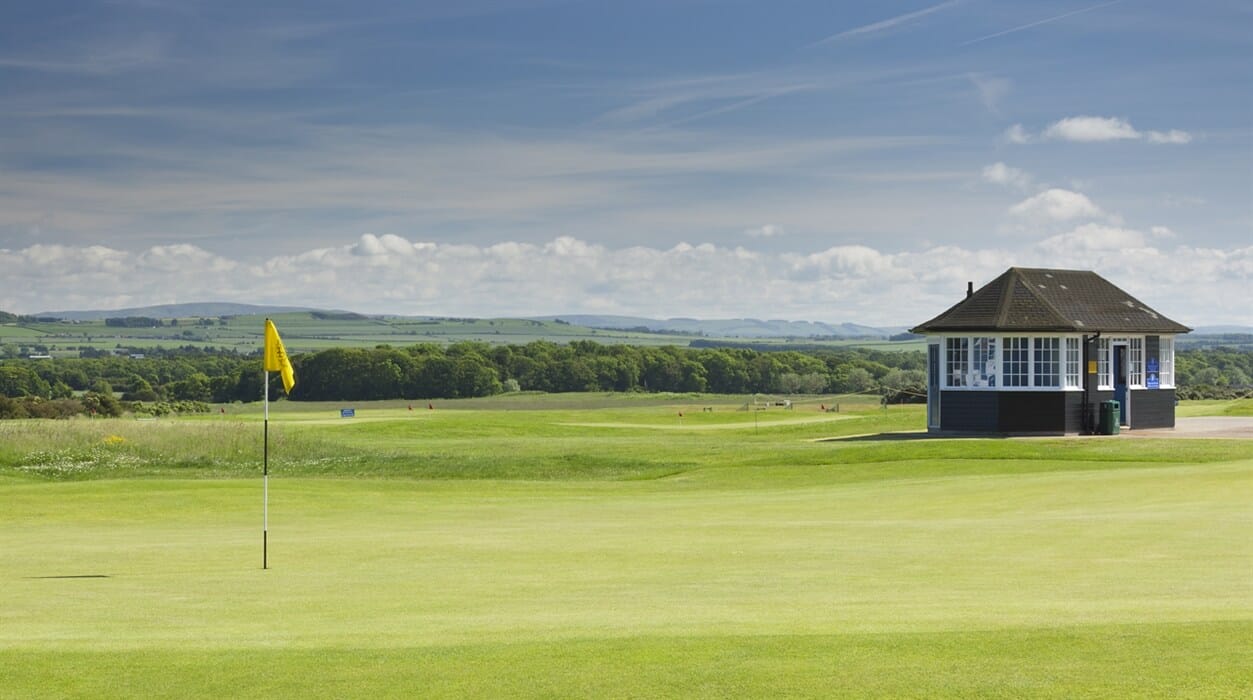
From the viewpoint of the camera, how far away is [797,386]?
446ft

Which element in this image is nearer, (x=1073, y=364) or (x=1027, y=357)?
(x=1027, y=357)

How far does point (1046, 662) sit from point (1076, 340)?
4011cm

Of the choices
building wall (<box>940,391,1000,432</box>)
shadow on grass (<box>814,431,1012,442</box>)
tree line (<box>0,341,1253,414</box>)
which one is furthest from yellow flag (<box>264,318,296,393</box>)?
tree line (<box>0,341,1253,414</box>)

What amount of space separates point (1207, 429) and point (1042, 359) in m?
6.81

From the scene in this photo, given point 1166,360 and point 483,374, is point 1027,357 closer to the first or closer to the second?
point 1166,360

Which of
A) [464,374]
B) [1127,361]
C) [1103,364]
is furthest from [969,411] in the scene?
[464,374]

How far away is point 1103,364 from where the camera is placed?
160 ft

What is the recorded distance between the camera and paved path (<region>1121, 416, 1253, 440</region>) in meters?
45.4

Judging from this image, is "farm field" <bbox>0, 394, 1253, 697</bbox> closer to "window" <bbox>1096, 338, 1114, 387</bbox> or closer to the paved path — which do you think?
the paved path

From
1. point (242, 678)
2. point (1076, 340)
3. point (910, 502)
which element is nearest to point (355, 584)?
point (242, 678)

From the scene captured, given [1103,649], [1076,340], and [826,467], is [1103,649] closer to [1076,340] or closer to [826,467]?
[826,467]

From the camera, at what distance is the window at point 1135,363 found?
1937 inches

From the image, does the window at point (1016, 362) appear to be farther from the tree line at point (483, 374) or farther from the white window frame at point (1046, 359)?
the tree line at point (483, 374)

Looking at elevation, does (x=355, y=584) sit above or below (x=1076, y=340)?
below
